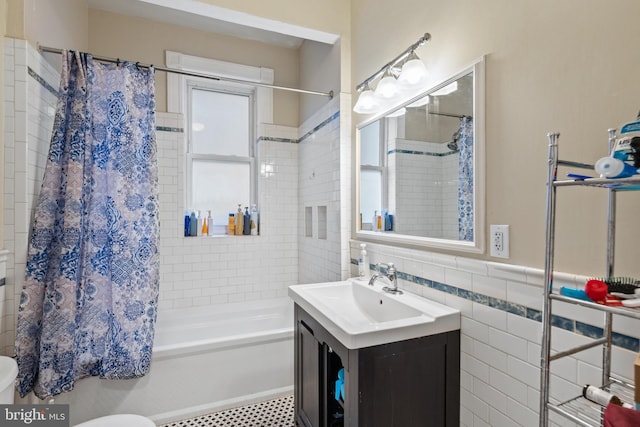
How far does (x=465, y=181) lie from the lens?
54.1 inches

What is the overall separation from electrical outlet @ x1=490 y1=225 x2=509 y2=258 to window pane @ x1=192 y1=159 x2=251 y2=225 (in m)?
2.43

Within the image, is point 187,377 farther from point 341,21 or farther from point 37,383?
point 341,21

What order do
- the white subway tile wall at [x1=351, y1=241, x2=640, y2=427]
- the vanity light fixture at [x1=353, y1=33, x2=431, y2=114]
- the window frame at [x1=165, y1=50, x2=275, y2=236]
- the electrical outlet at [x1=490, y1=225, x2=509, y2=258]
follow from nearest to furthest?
the white subway tile wall at [x1=351, y1=241, x2=640, y2=427] → the electrical outlet at [x1=490, y1=225, x2=509, y2=258] → the vanity light fixture at [x1=353, y1=33, x2=431, y2=114] → the window frame at [x1=165, y1=50, x2=275, y2=236]

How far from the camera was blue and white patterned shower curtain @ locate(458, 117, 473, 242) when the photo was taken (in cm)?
134

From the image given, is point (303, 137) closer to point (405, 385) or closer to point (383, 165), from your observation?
point (383, 165)

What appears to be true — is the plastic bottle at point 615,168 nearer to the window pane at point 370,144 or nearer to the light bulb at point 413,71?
the light bulb at point 413,71

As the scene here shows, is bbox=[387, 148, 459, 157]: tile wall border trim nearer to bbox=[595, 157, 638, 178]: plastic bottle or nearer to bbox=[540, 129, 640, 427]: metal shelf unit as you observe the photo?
bbox=[540, 129, 640, 427]: metal shelf unit

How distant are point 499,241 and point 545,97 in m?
0.51

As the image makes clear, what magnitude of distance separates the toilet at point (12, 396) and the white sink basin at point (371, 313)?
870 millimetres

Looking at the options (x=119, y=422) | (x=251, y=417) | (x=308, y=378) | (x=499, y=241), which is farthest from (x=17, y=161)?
(x=499, y=241)

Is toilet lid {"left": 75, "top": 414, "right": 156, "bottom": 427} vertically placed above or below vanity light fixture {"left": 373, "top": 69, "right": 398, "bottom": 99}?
below

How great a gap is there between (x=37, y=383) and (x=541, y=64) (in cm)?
271

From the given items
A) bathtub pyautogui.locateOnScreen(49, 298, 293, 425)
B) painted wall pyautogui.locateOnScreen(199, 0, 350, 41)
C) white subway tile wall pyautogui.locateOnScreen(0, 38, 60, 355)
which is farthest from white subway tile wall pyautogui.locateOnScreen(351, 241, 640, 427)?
white subway tile wall pyautogui.locateOnScreen(0, 38, 60, 355)

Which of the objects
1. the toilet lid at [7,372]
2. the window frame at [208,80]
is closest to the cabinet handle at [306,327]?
the toilet lid at [7,372]
